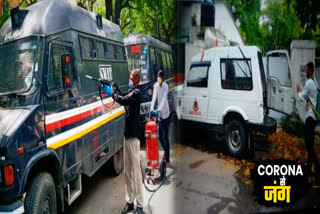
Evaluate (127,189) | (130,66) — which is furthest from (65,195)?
(130,66)

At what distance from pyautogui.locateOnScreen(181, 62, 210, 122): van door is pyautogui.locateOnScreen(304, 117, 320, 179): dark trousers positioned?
4.60 feet

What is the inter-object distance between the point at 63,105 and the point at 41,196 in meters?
0.91

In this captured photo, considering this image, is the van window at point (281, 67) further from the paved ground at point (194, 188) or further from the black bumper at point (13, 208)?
the black bumper at point (13, 208)

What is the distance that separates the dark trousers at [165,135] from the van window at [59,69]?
1.65 meters

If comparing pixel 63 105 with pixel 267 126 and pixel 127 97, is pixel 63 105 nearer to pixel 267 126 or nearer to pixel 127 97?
pixel 127 97

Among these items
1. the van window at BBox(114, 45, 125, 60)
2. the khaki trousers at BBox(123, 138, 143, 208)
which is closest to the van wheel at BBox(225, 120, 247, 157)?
the khaki trousers at BBox(123, 138, 143, 208)

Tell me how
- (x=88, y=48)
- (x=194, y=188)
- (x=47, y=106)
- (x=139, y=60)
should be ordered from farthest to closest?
(x=139, y=60), (x=194, y=188), (x=88, y=48), (x=47, y=106)

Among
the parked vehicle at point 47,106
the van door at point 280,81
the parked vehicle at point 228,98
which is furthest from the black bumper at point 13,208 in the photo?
the van door at point 280,81

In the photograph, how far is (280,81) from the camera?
370cm

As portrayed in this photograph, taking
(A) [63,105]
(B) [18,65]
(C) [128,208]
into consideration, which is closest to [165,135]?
(C) [128,208]

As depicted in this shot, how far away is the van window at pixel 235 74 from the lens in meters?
4.36

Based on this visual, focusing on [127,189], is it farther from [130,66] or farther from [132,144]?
[130,66]

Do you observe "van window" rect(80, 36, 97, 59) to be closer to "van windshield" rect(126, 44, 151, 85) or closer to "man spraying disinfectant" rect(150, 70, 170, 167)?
"man spraying disinfectant" rect(150, 70, 170, 167)

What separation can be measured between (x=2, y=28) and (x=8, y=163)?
1.58 m
